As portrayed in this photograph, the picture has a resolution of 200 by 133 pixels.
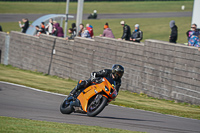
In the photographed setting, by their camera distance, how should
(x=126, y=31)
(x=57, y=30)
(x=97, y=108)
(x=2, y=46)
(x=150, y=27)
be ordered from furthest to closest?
→ (x=150, y=27) < (x=2, y=46) < (x=57, y=30) < (x=126, y=31) < (x=97, y=108)

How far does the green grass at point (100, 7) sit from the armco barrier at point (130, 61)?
91.9 feet

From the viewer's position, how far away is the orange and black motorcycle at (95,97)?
29.2 feet

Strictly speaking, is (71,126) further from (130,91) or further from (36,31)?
(36,31)

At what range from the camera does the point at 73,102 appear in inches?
376

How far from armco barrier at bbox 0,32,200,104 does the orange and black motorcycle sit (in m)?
6.27

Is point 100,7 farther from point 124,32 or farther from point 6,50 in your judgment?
point 124,32

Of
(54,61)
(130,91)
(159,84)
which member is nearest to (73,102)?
(159,84)

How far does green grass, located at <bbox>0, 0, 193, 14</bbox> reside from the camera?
5196cm

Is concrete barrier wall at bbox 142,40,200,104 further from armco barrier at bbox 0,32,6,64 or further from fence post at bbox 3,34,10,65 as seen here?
armco barrier at bbox 0,32,6,64

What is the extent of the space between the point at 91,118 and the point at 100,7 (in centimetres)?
4903

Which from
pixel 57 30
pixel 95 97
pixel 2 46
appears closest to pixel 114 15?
pixel 2 46

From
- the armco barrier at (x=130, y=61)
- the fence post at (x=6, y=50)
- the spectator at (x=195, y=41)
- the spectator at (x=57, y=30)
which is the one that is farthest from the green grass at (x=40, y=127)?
the fence post at (x=6, y=50)

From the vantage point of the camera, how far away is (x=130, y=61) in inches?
690

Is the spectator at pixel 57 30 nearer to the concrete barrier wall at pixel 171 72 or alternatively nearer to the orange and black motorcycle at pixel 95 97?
the concrete barrier wall at pixel 171 72
